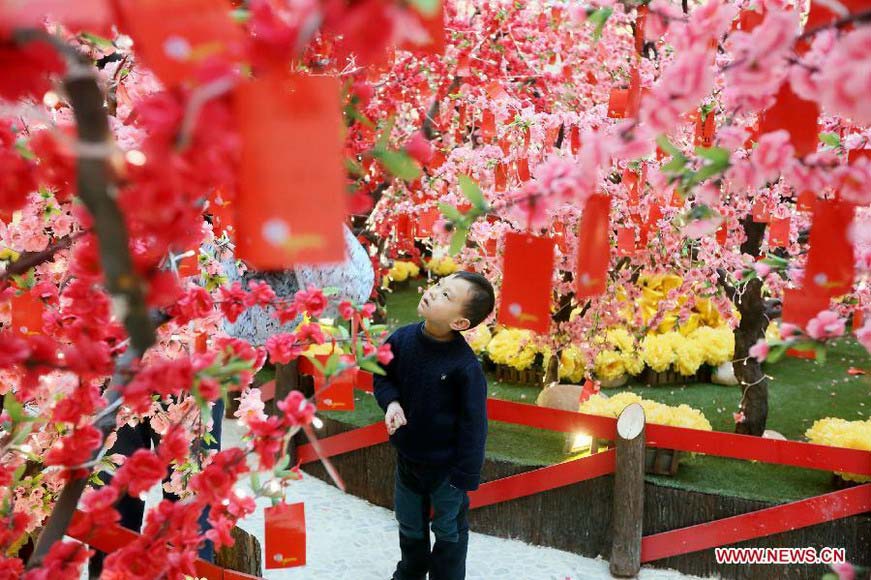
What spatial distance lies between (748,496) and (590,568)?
812mm

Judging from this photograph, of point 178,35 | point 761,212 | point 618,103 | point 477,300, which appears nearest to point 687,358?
point 761,212

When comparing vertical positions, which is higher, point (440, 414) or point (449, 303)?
point (449, 303)

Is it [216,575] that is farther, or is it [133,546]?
[216,575]

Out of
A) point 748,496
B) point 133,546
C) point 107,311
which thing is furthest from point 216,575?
point 748,496

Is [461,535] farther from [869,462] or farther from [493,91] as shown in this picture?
[493,91]

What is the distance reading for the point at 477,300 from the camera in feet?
8.97

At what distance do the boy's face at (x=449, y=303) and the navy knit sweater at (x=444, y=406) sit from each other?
5.7 inches

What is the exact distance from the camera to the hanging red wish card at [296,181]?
70 centimetres

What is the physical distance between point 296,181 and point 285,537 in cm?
191

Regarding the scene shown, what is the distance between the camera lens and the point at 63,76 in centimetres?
62

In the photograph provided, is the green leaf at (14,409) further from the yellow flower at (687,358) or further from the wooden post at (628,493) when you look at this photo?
the yellow flower at (687,358)

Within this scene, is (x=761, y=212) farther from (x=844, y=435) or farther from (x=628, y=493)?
(x=628, y=493)

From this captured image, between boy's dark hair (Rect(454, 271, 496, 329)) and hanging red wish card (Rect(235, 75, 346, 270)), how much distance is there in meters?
2.00

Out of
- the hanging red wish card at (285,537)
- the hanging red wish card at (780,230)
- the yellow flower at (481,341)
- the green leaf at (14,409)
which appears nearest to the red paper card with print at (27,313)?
the green leaf at (14,409)
